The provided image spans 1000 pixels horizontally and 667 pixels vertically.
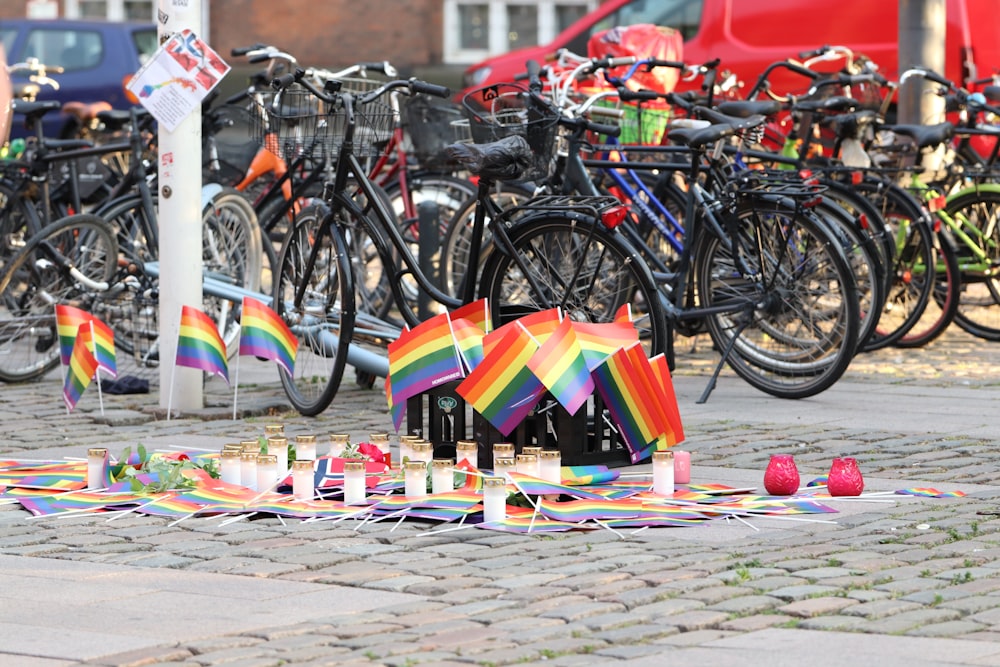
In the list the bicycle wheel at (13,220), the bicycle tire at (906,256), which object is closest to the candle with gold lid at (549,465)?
the bicycle tire at (906,256)

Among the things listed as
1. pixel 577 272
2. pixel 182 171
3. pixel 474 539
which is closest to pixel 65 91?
pixel 182 171

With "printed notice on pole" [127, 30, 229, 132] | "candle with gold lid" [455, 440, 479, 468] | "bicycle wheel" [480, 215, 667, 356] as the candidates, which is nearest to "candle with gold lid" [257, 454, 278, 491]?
"candle with gold lid" [455, 440, 479, 468]

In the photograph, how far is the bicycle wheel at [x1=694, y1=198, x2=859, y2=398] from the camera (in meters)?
7.92

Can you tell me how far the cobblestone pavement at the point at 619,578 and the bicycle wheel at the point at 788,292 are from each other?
108cm

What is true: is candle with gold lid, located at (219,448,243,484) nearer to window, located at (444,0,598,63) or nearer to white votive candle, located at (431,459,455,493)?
white votive candle, located at (431,459,455,493)

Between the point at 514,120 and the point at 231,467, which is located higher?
the point at 514,120

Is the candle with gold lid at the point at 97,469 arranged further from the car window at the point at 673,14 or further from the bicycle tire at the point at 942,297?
the car window at the point at 673,14

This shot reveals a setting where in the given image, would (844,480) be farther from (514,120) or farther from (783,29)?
(783,29)

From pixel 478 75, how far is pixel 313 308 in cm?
883

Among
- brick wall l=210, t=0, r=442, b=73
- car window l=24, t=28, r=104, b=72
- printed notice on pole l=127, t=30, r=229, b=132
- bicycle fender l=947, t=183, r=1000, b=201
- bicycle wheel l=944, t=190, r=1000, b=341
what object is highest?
brick wall l=210, t=0, r=442, b=73

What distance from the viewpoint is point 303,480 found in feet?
18.7

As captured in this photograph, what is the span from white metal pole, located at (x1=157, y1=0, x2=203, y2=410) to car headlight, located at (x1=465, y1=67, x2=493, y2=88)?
836 centimetres

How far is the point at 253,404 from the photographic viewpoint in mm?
8234

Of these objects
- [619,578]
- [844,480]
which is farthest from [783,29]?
[619,578]
